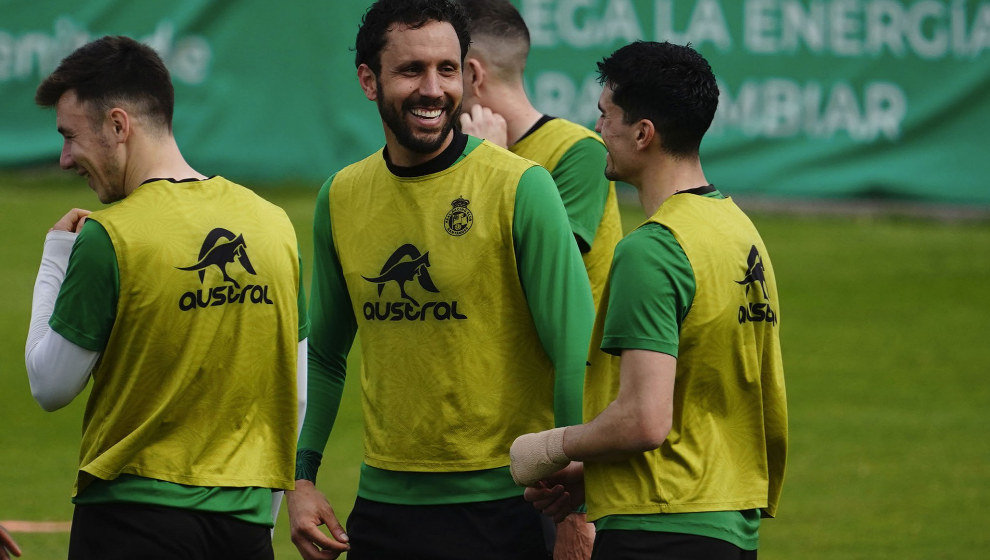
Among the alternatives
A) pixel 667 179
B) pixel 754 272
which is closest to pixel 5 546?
pixel 667 179

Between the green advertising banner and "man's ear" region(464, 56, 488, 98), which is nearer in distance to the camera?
"man's ear" region(464, 56, 488, 98)

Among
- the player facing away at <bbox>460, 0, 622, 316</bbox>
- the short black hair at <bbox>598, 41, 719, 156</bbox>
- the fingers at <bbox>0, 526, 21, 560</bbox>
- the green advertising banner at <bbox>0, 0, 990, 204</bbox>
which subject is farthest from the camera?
the green advertising banner at <bbox>0, 0, 990, 204</bbox>

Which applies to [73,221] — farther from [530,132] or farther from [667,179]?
[530,132]

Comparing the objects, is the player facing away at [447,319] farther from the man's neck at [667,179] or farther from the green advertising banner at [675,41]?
the green advertising banner at [675,41]

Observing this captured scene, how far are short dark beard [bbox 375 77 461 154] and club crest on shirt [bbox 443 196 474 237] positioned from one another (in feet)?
0.55

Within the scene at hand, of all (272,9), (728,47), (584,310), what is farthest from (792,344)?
(584,310)

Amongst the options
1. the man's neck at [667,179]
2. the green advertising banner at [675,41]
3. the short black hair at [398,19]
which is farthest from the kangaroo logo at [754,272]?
the green advertising banner at [675,41]

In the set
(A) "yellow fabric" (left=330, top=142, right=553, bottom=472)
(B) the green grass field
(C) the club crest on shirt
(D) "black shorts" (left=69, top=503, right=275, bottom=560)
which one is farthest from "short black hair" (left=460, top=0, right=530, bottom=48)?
(B) the green grass field

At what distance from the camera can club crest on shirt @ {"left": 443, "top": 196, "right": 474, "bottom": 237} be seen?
12.9 ft

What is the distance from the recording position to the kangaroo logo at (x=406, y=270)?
3.95 metres

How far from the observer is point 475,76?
5.61 m

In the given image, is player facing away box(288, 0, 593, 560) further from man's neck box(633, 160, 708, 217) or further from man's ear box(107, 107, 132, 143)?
man's ear box(107, 107, 132, 143)

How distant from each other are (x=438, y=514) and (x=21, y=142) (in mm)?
12063

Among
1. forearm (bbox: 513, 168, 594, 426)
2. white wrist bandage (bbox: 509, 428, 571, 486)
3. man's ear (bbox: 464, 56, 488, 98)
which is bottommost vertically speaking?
white wrist bandage (bbox: 509, 428, 571, 486)
